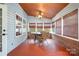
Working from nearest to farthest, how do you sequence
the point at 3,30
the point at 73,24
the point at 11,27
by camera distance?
the point at 3,30 → the point at 73,24 → the point at 11,27

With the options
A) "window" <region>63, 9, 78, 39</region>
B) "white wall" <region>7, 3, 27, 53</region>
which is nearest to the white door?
"white wall" <region>7, 3, 27, 53</region>

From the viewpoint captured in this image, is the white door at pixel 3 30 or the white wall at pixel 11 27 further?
the white wall at pixel 11 27

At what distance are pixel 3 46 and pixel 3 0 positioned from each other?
5.26 feet

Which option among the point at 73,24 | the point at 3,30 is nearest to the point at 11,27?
the point at 3,30

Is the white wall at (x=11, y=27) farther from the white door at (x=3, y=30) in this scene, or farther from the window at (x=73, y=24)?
the window at (x=73, y=24)

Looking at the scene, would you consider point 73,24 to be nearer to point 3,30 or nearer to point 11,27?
point 11,27

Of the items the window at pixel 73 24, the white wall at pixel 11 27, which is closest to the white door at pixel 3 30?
the white wall at pixel 11 27

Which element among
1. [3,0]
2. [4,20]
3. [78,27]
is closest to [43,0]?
[3,0]

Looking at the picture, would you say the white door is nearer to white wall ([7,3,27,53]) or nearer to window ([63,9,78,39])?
white wall ([7,3,27,53])

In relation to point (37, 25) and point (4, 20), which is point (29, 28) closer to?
point (37, 25)

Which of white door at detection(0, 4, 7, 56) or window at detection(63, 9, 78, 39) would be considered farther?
window at detection(63, 9, 78, 39)

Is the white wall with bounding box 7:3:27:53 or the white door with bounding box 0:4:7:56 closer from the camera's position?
the white door with bounding box 0:4:7:56

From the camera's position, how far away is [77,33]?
4906 mm

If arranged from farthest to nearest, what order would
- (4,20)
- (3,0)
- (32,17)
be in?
(32,17)
(4,20)
(3,0)
